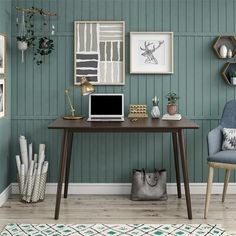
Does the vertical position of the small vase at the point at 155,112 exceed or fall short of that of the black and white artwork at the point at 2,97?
it falls short

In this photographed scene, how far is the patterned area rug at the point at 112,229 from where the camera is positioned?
3.34 metres

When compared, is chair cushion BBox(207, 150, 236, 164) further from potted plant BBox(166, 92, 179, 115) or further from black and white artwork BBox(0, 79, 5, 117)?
black and white artwork BBox(0, 79, 5, 117)

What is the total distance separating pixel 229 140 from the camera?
411 cm

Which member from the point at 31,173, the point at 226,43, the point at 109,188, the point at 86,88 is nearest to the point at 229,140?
the point at 226,43

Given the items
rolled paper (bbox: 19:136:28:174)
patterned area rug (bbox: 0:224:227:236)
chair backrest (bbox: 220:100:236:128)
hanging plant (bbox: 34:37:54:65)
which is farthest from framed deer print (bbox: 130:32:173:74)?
patterned area rug (bbox: 0:224:227:236)

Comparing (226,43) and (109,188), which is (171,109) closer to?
(226,43)

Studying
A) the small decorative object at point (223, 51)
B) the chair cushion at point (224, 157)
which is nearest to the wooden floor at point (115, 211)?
the chair cushion at point (224, 157)

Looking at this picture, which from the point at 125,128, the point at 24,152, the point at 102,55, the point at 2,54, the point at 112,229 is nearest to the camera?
the point at 112,229

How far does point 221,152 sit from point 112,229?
1.19m

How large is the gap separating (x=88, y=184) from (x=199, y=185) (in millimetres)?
1124

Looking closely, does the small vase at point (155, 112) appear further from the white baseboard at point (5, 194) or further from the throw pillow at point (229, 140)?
the white baseboard at point (5, 194)

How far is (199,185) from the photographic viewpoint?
14.9 ft

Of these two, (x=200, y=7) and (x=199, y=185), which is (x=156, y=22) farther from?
(x=199, y=185)

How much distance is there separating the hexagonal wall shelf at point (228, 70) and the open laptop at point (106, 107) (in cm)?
107
